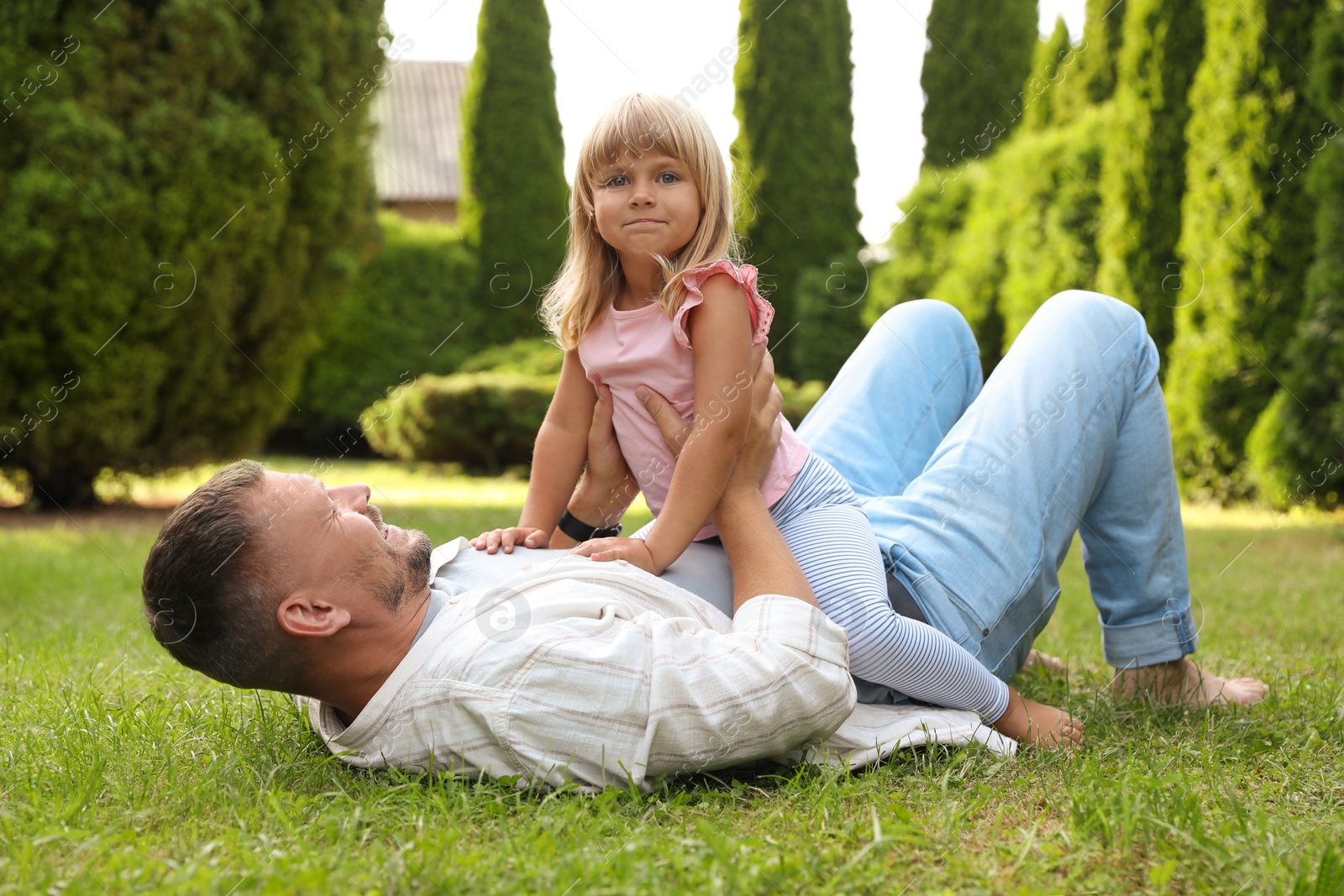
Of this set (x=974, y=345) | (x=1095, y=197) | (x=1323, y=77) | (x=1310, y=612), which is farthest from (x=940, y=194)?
(x=974, y=345)

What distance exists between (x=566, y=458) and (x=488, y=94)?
1270 centimetres

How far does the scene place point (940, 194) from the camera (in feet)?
38.0

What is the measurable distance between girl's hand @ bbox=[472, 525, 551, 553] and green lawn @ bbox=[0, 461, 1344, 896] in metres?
0.50

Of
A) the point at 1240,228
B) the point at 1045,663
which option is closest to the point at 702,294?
the point at 1045,663

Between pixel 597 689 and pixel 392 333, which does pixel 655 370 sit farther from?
pixel 392 333

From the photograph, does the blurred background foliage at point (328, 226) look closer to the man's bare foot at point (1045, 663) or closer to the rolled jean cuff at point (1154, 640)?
the man's bare foot at point (1045, 663)

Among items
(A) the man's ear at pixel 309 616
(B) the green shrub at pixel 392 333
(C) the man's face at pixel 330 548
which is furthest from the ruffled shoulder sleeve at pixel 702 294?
(B) the green shrub at pixel 392 333

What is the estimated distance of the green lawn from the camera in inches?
57.6

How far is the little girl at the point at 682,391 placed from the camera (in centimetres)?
201

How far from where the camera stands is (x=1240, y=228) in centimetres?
725

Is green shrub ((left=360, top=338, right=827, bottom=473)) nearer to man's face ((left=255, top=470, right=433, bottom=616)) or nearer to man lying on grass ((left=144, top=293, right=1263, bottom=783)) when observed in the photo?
man lying on grass ((left=144, top=293, right=1263, bottom=783))

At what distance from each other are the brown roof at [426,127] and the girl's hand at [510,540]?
2216 cm

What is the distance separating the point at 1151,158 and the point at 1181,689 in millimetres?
6828

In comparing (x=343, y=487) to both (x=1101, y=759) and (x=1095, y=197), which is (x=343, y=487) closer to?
(x=1101, y=759)
